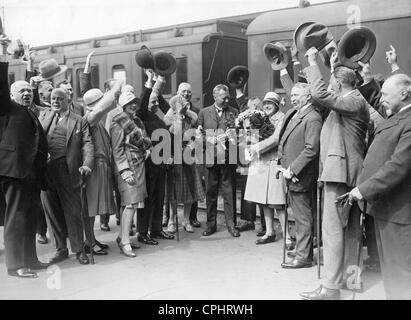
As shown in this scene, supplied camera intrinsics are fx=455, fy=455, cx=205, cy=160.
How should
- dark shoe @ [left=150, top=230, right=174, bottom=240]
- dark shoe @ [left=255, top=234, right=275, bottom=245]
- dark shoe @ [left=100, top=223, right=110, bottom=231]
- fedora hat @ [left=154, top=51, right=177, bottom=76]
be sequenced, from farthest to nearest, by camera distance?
dark shoe @ [left=100, top=223, right=110, bottom=231]
fedora hat @ [left=154, top=51, right=177, bottom=76]
dark shoe @ [left=150, top=230, right=174, bottom=240]
dark shoe @ [left=255, top=234, right=275, bottom=245]

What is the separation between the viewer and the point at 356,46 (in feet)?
15.1

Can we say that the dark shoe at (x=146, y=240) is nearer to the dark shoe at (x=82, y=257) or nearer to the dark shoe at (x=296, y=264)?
the dark shoe at (x=82, y=257)

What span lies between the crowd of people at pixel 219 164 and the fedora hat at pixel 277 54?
0.21 metres

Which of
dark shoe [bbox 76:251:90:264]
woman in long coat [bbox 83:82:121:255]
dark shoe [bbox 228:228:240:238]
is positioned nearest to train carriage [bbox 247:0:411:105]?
dark shoe [bbox 228:228:240:238]

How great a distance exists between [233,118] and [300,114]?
1.80 metres

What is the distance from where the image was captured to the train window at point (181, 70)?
9.79 m

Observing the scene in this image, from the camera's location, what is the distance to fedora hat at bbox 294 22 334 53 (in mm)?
4477

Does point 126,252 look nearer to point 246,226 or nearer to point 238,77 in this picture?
point 246,226

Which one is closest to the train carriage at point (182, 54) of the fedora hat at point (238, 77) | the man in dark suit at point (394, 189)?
the fedora hat at point (238, 77)

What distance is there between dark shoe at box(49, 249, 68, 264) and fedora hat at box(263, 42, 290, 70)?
11.7 ft

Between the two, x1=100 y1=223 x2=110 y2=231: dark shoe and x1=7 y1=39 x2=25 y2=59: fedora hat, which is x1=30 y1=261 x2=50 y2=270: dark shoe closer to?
x1=100 y1=223 x2=110 y2=231: dark shoe

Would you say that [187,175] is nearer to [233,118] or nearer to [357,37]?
[233,118]

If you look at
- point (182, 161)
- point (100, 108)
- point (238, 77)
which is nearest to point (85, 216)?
point (100, 108)

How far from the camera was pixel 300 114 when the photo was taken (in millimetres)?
5145
